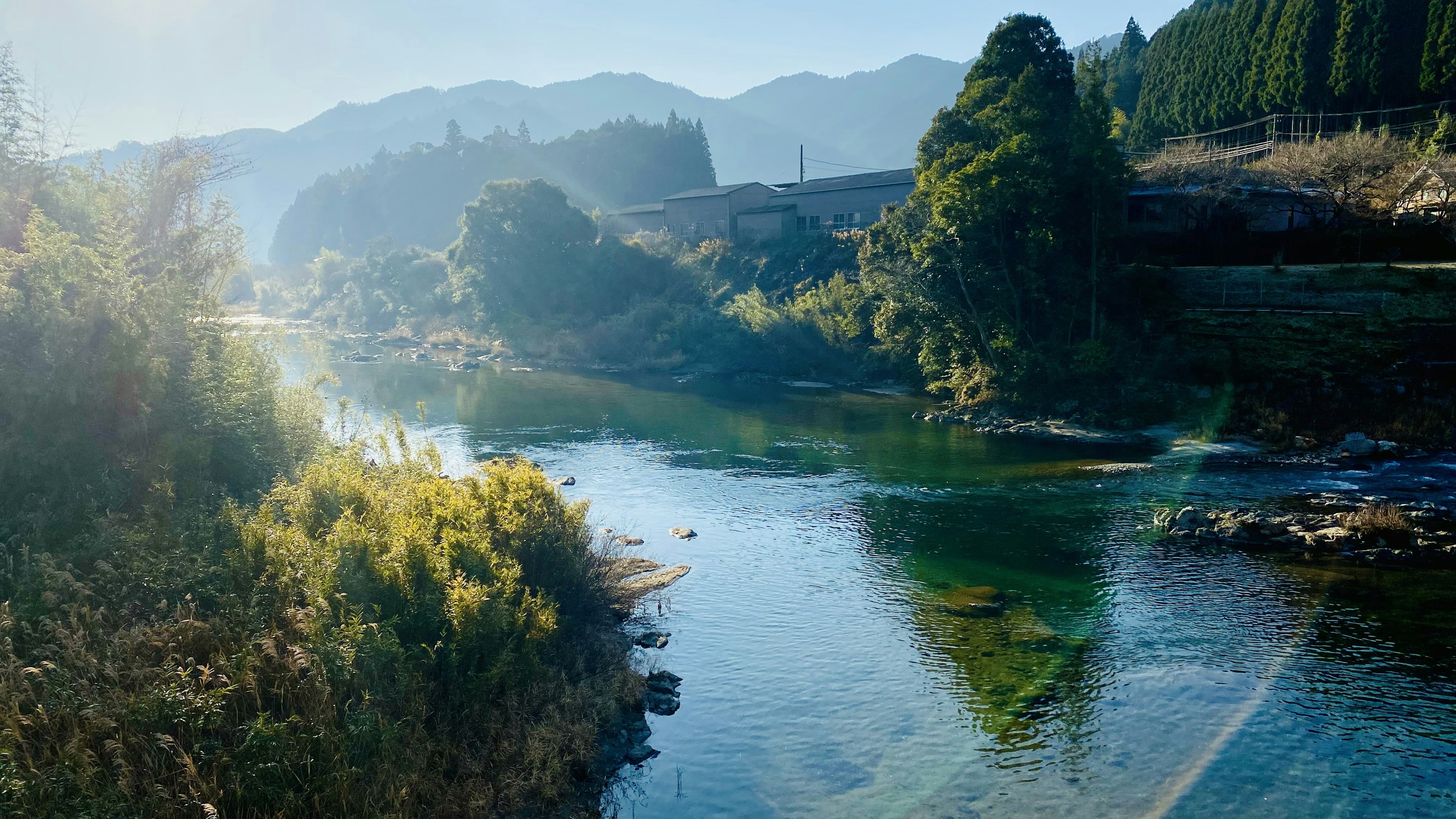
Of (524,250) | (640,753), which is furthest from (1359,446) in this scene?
(524,250)

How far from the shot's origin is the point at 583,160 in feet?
422

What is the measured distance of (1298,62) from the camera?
51.8m

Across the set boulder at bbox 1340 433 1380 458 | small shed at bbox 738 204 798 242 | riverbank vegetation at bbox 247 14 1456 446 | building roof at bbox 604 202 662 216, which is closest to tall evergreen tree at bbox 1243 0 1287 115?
riverbank vegetation at bbox 247 14 1456 446

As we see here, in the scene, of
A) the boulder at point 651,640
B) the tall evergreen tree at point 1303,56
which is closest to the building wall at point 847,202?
the tall evergreen tree at point 1303,56

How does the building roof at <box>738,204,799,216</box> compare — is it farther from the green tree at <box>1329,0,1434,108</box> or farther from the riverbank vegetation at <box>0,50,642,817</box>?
the riverbank vegetation at <box>0,50,642,817</box>

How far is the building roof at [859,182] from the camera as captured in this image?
63.2 metres

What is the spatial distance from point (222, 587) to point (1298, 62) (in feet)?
200

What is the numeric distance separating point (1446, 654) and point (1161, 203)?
35932 millimetres

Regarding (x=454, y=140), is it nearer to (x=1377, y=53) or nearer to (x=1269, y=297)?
(x=1377, y=53)

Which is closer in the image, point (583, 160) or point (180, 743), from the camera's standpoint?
point (180, 743)

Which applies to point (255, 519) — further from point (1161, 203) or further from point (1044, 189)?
point (1161, 203)

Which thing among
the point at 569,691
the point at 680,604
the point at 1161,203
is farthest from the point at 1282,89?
the point at 569,691

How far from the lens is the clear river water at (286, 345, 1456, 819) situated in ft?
42.0

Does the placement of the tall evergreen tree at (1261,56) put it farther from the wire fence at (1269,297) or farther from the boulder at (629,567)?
the boulder at (629,567)
